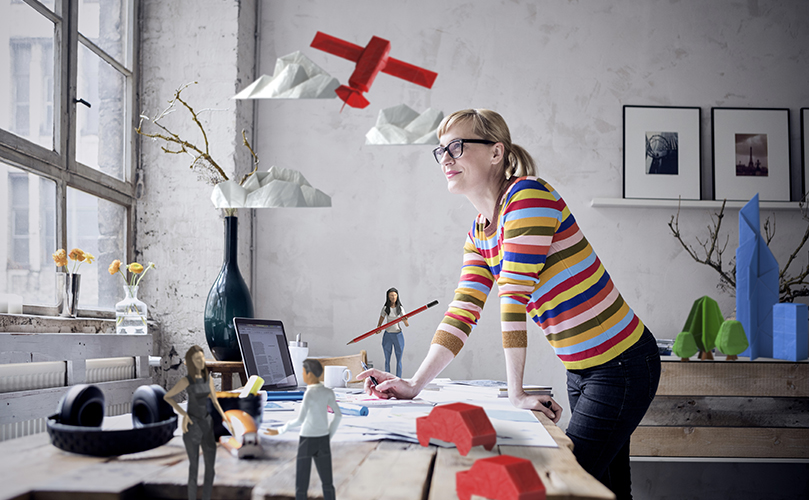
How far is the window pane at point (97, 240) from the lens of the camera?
102 inches

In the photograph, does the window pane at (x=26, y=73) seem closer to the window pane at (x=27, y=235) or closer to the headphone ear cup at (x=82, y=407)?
the window pane at (x=27, y=235)

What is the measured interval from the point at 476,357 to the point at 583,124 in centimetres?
144

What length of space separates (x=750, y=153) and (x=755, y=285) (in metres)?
0.91

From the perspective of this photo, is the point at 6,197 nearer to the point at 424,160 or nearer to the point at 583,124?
the point at 424,160

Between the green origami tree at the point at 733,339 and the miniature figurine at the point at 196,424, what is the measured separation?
8.83 feet

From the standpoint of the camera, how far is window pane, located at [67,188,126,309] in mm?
2596

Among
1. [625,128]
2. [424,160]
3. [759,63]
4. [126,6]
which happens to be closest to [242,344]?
[424,160]

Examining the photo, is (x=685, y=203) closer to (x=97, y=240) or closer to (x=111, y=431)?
(x=97, y=240)

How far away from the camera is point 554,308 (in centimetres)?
128

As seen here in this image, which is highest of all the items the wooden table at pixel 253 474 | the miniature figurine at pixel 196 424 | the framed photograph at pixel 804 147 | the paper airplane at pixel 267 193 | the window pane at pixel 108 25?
the window pane at pixel 108 25

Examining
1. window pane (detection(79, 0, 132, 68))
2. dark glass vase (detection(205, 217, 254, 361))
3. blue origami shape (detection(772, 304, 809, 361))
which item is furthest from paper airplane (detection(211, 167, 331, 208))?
blue origami shape (detection(772, 304, 809, 361))

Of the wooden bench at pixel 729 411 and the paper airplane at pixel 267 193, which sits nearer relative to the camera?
the paper airplane at pixel 267 193

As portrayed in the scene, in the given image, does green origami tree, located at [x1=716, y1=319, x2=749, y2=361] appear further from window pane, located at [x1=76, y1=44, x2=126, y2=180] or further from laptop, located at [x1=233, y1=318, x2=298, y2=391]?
window pane, located at [x1=76, y1=44, x2=126, y2=180]

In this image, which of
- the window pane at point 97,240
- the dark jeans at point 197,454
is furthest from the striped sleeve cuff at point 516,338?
the window pane at point 97,240
